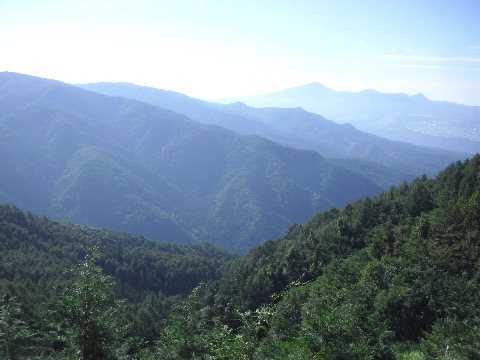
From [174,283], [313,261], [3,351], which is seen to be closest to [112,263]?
[174,283]

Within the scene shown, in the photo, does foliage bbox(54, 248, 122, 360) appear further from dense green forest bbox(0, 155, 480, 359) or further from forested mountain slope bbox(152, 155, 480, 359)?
forested mountain slope bbox(152, 155, 480, 359)

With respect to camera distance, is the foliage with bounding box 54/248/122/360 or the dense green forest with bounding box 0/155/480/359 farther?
the dense green forest with bounding box 0/155/480/359

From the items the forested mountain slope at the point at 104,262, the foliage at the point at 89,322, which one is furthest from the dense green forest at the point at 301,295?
the forested mountain slope at the point at 104,262

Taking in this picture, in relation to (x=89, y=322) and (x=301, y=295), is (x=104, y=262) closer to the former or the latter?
(x=301, y=295)

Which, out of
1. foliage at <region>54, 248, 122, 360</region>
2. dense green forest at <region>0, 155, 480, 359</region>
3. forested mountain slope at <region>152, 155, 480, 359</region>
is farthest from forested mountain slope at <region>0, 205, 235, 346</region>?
foliage at <region>54, 248, 122, 360</region>

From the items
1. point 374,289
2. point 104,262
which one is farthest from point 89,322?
point 104,262

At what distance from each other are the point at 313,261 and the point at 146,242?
72.7m

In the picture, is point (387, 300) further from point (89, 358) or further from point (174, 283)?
point (174, 283)

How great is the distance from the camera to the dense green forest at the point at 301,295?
8789mm

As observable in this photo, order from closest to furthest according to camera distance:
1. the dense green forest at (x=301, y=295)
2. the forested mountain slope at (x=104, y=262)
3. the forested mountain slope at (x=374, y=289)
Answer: the dense green forest at (x=301, y=295), the forested mountain slope at (x=374, y=289), the forested mountain slope at (x=104, y=262)

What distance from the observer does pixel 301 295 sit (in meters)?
19.7

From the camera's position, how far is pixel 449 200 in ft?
118

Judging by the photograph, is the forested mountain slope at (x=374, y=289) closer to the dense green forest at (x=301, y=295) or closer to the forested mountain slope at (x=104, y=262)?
the dense green forest at (x=301, y=295)

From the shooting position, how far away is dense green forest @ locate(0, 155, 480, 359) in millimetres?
8789
